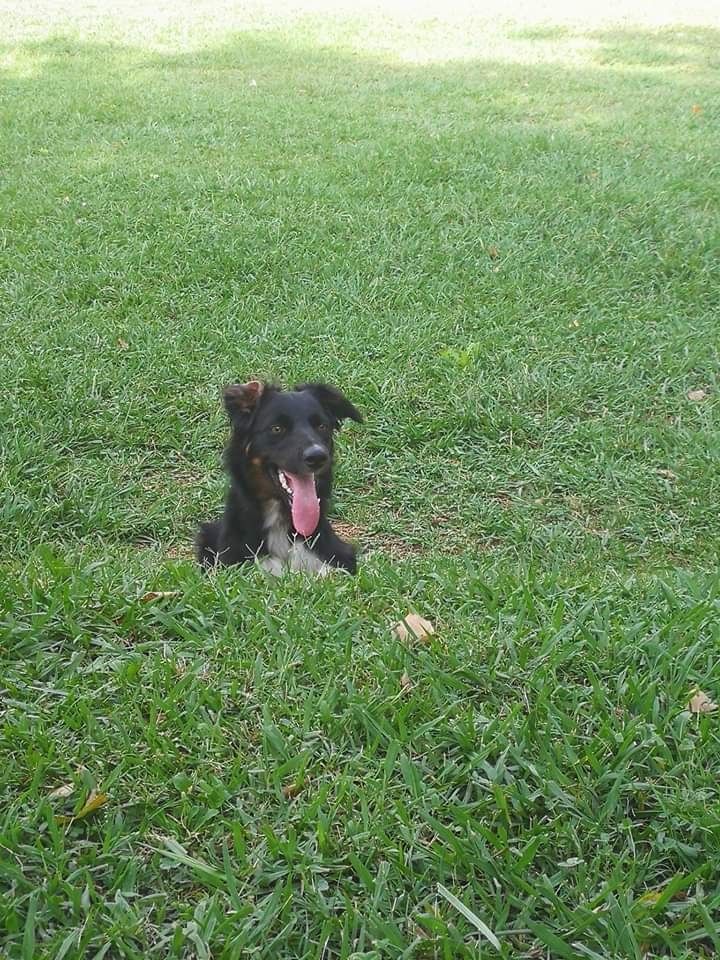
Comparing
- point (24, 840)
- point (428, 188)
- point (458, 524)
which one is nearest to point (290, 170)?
point (428, 188)

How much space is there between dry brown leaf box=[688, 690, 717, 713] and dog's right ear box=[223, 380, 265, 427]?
256 centimetres

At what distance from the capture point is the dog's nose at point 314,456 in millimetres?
4035

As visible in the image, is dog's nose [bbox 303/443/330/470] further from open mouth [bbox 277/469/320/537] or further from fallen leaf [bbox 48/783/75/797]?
fallen leaf [bbox 48/783/75/797]

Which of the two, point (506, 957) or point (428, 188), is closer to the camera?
point (506, 957)

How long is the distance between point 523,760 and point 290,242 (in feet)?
20.4

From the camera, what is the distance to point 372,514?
16.2 ft

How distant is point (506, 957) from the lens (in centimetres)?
162

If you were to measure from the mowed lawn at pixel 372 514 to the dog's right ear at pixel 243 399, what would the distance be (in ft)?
2.49

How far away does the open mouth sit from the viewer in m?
4.12

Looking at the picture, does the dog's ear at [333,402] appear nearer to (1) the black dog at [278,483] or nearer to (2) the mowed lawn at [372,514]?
(1) the black dog at [278,483]

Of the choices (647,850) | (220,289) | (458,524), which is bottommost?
(458,524)

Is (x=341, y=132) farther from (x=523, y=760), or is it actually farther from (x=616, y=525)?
(x=523, y=760)

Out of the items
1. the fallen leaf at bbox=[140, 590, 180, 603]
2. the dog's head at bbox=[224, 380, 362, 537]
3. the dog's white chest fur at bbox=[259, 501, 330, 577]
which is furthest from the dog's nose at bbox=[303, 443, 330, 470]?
the fallen leaf at bbox=[140, 590, 180, 603]

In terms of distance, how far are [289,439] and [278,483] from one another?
20 centimetres
